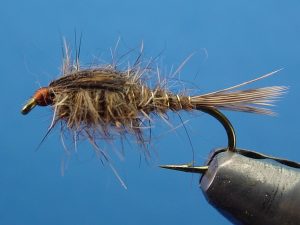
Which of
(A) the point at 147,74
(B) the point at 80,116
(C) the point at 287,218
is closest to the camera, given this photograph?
(C) the point at 287,218

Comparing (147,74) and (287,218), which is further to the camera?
(147,74)

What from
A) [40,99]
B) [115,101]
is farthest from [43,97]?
[115,101]

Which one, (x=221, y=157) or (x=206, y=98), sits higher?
(x=206, y=98)

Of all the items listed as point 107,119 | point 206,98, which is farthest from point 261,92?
point 107,119

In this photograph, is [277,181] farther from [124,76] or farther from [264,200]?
[124,76]

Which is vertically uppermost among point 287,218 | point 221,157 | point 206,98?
point 206,98
